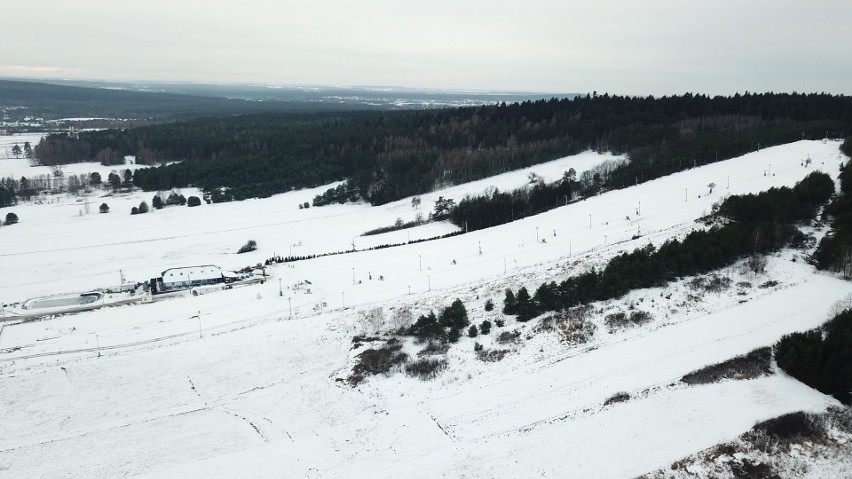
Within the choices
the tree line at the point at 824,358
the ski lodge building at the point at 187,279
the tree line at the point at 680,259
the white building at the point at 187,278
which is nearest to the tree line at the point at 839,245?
the tree line at the point at 680,259

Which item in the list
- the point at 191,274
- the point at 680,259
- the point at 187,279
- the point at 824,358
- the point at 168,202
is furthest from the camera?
the point at 168,202

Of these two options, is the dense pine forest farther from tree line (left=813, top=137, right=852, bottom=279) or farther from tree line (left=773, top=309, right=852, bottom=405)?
tree line (left=773, top=309, right=852, bottom=405)

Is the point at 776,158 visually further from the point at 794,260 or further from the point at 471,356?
the point at 471,356

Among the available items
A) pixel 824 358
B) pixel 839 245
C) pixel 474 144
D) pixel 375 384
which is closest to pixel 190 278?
pixel 375 384

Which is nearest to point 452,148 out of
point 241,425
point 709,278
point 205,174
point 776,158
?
point 205,174

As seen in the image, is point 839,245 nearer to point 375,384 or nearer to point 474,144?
point 375,384
